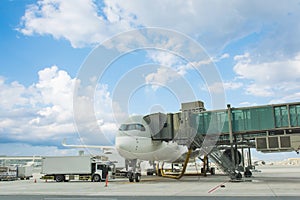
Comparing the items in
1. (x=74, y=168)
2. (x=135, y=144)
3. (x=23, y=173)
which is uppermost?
(x=135, y=144)

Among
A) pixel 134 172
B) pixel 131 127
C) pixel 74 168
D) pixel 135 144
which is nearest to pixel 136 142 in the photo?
pixel 135 144

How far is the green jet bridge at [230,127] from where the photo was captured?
25.3 meters

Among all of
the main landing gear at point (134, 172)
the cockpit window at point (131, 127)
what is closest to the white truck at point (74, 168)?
the main landing gear at point (134, 172)

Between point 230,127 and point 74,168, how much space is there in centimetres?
1800

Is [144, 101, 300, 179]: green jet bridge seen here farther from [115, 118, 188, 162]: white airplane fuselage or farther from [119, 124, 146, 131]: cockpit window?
[119, 124, 146, 131]: cockpit window

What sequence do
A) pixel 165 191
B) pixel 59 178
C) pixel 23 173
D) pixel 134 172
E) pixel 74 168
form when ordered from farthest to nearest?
A: pixel 23 173 → pixel 59 178 → pixel 74 168 → pixel 134 172 → pixel 165 191

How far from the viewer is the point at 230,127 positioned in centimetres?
2727

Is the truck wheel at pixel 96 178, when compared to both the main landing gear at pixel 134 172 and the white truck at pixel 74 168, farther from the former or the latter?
the main landing gear at pixel 134 172

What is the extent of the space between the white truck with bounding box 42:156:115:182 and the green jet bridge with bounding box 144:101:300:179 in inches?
368

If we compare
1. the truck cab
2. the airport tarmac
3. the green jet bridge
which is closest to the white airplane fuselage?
the green jet bridge

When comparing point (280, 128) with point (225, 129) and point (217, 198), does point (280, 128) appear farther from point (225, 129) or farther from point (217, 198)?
point (217, 198)

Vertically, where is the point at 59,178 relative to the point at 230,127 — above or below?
below

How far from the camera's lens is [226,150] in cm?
3700

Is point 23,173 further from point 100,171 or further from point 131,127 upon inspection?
point 131,127
